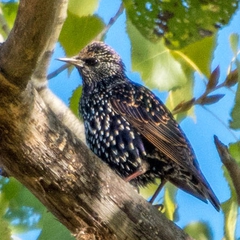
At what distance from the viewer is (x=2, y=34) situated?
7.88 feet

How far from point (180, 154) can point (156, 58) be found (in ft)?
2.64

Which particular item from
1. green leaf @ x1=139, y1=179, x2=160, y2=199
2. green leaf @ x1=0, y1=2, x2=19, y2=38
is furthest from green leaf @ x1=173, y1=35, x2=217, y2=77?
green leaf @ x1=139, y1=179, x2=160, y2=199

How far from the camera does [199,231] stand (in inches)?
90.0

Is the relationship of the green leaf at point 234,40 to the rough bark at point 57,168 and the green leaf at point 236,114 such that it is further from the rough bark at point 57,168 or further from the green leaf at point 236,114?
the rough bark at point 57,168

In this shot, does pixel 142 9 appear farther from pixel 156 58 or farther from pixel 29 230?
pixel 29 230

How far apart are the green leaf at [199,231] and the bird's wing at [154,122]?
1.89ft

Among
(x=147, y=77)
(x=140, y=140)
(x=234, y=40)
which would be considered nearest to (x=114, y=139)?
(x=140, y=140)

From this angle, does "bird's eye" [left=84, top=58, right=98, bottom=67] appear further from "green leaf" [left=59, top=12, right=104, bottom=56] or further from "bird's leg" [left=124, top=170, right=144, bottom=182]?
"green leaf" [left=59, top=12, right=104, bottom=56]

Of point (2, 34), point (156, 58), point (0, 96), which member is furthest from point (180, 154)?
point (0, 96)

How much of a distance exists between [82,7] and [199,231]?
36.3 inches

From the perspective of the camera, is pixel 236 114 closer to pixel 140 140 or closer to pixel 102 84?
pixel 140 140

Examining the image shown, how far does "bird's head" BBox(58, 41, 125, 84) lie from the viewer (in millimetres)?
3586

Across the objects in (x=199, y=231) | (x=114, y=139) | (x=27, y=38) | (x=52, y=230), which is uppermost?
(x=27, y=38)

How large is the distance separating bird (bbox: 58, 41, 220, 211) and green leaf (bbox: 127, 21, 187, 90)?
2.26 ft
